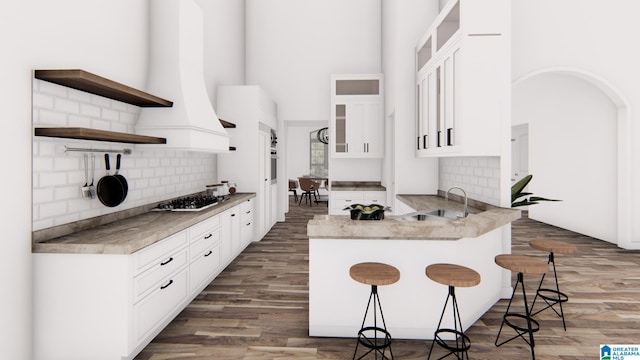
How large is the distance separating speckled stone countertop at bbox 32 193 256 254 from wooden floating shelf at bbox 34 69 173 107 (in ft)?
3.30

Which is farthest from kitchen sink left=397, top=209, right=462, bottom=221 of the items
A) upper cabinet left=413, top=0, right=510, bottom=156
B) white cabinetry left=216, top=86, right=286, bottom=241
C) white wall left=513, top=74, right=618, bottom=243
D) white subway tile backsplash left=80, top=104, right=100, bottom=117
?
white wall left=513, top=74, right=618, bottom=243

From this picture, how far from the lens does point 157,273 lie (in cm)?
234

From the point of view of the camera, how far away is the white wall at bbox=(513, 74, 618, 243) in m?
5.09

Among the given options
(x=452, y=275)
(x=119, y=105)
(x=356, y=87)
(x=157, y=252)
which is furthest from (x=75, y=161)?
(x=356, y=87)

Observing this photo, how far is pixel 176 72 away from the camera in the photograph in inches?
125

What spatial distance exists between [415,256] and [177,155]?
3.02 m

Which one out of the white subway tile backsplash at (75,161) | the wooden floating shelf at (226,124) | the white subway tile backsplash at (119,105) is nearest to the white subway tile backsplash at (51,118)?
the white subway tile backsplash at (75,161)

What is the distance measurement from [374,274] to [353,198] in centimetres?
387

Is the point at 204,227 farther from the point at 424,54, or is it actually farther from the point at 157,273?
the point at 424,54

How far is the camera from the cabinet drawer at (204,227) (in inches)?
117

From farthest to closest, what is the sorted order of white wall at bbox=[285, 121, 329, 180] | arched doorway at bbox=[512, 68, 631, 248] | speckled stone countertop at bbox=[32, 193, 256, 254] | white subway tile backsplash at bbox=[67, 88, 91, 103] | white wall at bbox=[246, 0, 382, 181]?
1. white wall at bbox=[285, 121, 329, 180]
2. white wall at bbox=[246, 0, 382, 181]
3. arched doorway at bbox=[512, 68, 631, 248]
4. white subway tile backsplash at bbox=[67, 88, 91, 103]
5. speckled stone countertop at bbox=[32, 193, 256, 254]

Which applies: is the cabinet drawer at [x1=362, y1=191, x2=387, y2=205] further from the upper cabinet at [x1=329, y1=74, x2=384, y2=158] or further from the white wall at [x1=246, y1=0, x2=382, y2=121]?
the white wall at [x1=246, y1=0, x2=382, y2=121]

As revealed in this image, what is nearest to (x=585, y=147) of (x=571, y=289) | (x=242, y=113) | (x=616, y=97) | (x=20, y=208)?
(x=616, y=97)

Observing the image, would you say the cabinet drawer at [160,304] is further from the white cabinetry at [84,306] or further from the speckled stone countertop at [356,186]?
the speckled stone countertop at [356,186]
